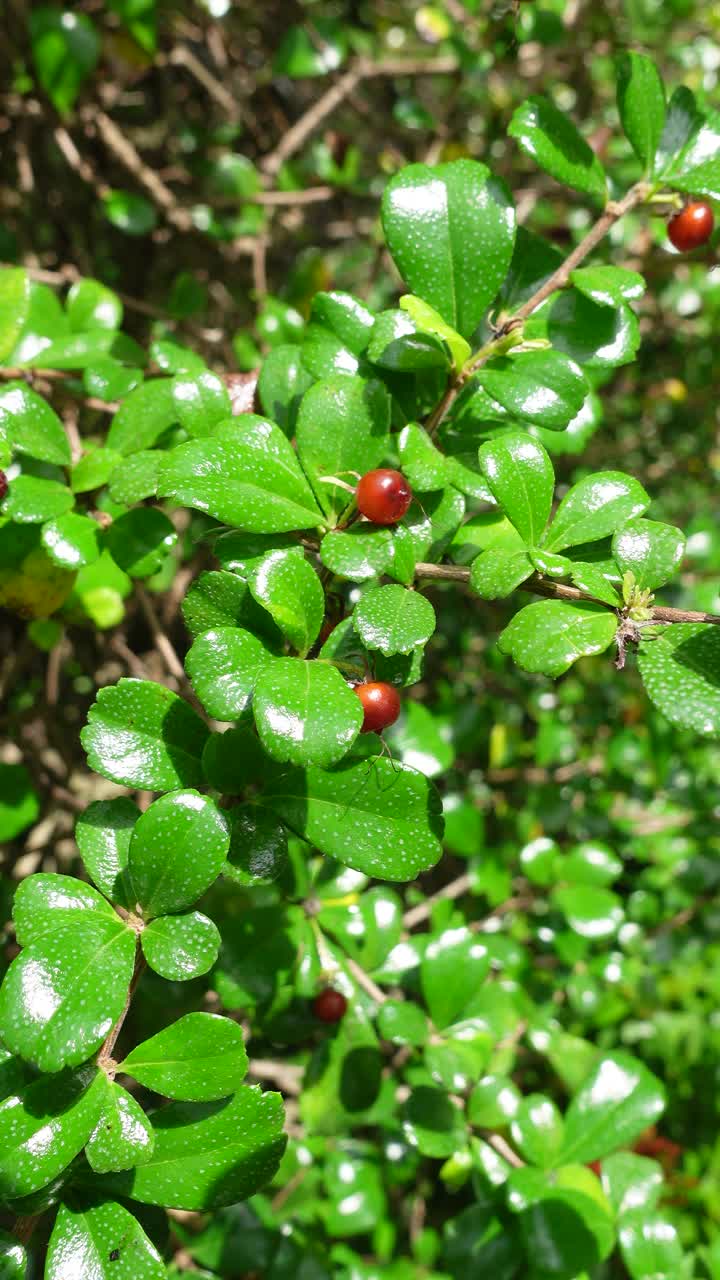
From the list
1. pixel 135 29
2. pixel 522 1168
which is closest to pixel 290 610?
pixel 522 1168

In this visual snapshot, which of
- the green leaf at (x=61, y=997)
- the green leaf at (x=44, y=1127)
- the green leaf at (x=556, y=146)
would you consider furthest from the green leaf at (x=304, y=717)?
the green leaf at (x=556, y=146)

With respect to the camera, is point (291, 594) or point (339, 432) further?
point (339, 432)

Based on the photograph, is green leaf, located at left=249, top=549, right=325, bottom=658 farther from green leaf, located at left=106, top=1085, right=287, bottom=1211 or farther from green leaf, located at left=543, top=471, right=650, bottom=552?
green leaf, located at left=106, top=1085, right=287, bottom=1211

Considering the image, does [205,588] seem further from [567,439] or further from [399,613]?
[567,439]

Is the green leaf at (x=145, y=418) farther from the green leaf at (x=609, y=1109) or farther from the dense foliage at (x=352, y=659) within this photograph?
the green leaf at (x=609, y=1109)

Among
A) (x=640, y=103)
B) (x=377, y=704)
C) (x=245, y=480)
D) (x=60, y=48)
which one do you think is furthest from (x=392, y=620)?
(x=60, y=48)

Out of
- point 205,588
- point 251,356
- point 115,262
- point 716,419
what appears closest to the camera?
point 205,588

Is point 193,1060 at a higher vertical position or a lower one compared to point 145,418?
lower

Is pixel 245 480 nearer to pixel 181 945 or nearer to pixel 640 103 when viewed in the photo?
pixel 181 945
